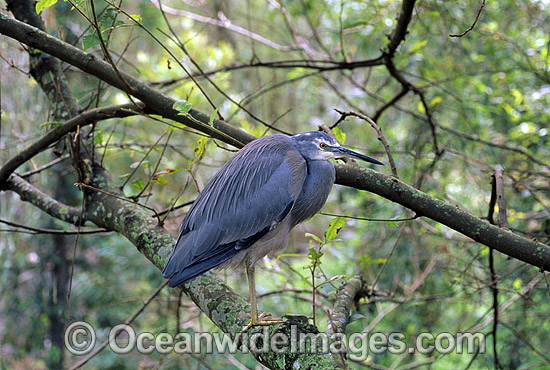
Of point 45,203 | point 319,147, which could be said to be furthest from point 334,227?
point 45,203

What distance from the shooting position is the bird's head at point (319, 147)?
189 centimetres

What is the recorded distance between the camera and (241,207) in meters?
1.91

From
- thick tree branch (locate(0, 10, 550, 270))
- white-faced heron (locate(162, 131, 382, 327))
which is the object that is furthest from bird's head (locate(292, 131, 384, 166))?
thick tree branch (locate(0, 10, 550, 270))

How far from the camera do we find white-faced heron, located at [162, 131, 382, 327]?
185cm

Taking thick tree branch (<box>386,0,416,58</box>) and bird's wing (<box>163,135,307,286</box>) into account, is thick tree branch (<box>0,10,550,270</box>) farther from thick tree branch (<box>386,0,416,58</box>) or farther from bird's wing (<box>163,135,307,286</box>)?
bird's wing (<box>163,135,307,286</box>)

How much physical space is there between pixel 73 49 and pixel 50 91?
2.29ft

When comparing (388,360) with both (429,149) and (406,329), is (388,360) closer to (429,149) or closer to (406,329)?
(406,329)

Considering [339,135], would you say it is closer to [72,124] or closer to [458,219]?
[458,219]

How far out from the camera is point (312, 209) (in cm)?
200

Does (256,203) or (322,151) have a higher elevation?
(322,151)

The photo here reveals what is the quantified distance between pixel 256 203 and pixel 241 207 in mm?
70

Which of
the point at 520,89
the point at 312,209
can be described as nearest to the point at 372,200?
the point at 520,89

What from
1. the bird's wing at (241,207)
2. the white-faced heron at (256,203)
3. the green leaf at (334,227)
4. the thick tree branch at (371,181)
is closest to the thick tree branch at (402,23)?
the thick tree branch at (371,181)

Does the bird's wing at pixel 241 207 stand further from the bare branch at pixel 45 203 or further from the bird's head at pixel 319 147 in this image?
the bare branch at pixel 45 203
